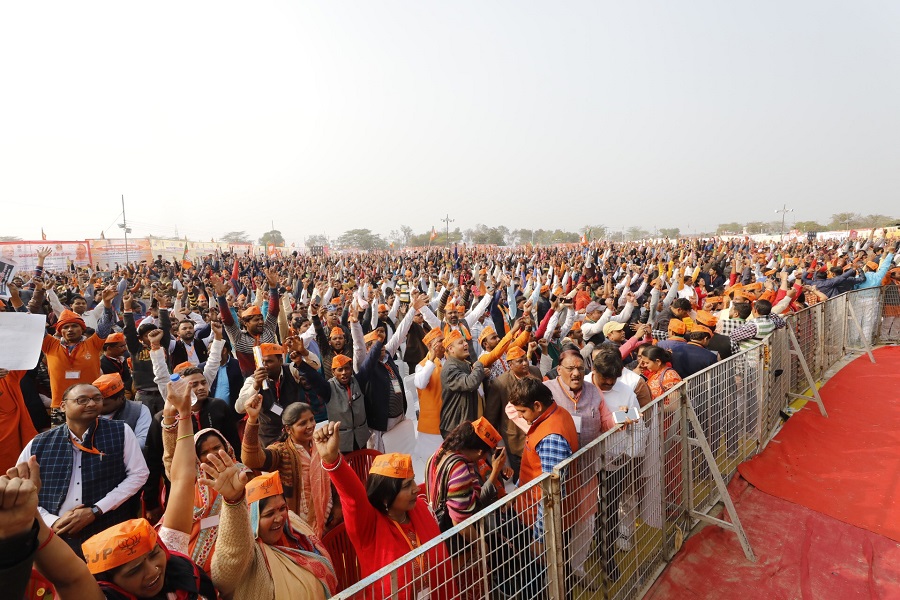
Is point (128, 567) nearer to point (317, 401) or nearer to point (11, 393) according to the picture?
point (317, 401)

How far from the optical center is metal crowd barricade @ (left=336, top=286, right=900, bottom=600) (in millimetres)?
2146

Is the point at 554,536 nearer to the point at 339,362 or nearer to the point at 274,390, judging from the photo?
the point at 339,362

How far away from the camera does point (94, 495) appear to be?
2.84 metres

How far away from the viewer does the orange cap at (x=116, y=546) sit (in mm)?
1600

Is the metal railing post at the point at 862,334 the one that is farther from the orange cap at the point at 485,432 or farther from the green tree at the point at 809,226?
the green tree at the point at 809,226

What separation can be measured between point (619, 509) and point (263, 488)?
2.21m

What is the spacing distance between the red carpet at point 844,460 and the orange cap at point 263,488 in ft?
14.9

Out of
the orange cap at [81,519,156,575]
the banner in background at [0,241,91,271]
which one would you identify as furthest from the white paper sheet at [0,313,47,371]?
the banner in background at [0,241,91,271]

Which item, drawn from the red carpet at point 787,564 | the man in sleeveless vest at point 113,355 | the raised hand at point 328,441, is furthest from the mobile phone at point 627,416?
the man in sleeveless vest at point 113,355

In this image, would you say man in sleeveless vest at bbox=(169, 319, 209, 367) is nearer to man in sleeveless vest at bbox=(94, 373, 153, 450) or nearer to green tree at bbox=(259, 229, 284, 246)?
man in sleeveless vest at bbox=(94, 373, 153, 450)

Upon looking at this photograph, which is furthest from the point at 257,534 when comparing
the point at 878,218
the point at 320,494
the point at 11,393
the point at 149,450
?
the point at 878,218

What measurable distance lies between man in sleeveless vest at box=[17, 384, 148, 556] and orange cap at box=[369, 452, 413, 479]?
5.76 ft

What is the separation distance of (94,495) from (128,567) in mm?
1597

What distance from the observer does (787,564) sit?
3514mm
